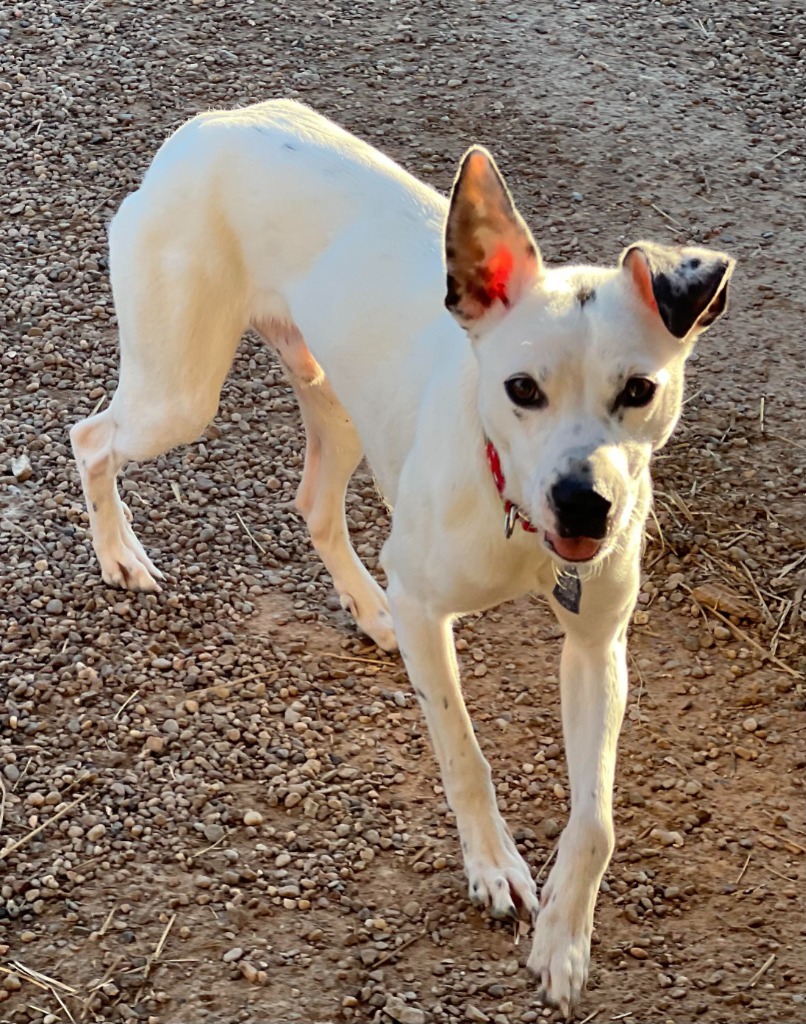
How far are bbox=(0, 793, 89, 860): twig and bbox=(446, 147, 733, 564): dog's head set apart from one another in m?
Result: 1.69

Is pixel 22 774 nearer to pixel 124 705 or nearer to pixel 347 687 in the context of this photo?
pixel 124 705

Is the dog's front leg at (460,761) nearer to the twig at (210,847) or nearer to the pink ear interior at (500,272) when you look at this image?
the twig at (210,847)

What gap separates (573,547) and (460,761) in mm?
857

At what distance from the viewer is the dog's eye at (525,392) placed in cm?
281

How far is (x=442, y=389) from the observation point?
3.38 metres

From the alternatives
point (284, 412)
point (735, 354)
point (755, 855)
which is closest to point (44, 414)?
point (284, 412)

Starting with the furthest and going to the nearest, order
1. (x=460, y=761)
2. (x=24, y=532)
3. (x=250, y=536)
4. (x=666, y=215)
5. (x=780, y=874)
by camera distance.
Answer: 1. (x=666, y=215)
2. (x=250, y=536)
3. (x=24, y=532)
4. (x=780, y=874)
5. (x=460, y=761)

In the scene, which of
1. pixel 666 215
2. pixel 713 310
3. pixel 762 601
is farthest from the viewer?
pixel 666 215

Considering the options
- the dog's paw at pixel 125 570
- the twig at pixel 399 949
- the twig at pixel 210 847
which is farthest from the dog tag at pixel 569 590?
the dog's paw at pixel 125 570

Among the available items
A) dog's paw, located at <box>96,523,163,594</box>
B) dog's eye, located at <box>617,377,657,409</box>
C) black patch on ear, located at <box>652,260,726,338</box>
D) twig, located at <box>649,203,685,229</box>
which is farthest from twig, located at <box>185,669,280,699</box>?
twig, located at <box>649,203,685,229</box>

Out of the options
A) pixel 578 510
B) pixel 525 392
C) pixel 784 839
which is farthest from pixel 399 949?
pixel 525 392

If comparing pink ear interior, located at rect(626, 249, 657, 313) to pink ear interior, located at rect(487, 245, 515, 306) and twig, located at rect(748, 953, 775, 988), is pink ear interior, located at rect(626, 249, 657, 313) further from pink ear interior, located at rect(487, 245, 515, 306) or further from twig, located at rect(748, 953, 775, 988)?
twig, located at rect(748, 953, 775, 988)

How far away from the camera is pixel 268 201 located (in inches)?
151

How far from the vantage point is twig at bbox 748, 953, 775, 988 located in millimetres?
3369
